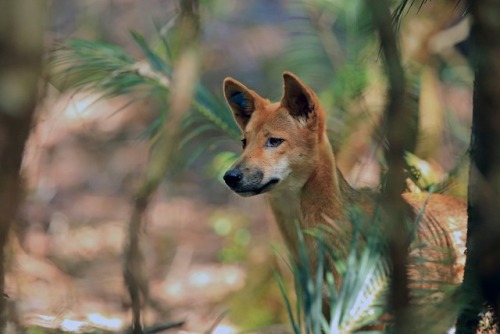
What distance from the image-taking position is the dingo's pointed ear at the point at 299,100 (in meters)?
5.32

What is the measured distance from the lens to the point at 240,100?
227 inches

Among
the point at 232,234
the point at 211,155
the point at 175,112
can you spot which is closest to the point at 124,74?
the point at 175,112

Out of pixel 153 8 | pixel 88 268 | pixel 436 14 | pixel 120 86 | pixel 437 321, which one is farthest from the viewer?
pixel 153 8

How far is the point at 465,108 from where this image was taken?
10328 mm

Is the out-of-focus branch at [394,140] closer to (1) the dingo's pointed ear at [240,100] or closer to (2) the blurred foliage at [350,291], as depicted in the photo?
(2) the blurred foliage at [350,291]

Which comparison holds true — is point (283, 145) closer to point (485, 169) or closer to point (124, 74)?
point (124, 74)

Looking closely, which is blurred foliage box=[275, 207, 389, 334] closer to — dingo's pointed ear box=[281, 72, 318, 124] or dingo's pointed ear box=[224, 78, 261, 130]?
dingo's pointed ear box=[281, 72, 318, 124]

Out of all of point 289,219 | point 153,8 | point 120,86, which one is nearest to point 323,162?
point 289,219

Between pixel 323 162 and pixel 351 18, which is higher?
pixel 351 18

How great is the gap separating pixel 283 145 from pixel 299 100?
29cm

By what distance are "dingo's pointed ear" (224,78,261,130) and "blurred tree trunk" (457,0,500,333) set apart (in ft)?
9.20

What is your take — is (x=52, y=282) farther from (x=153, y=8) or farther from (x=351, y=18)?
(x=153, y=8)

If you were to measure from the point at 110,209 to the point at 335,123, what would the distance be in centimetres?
511

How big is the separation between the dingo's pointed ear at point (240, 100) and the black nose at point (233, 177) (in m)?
0.66
